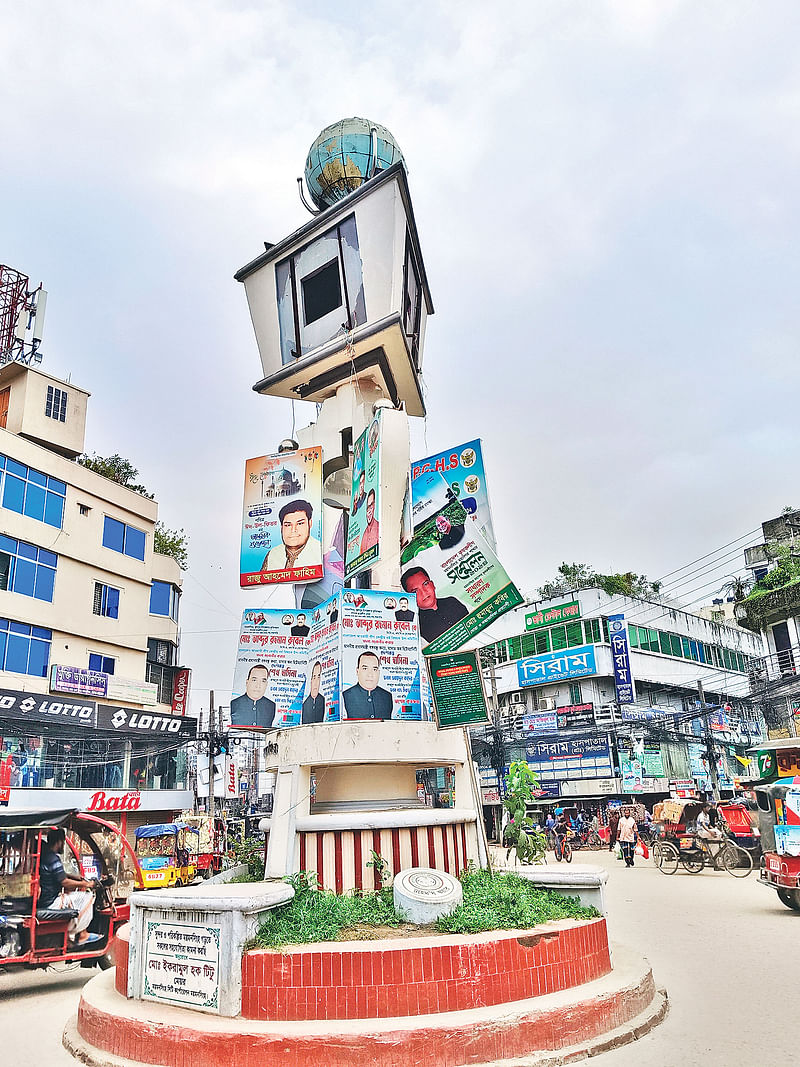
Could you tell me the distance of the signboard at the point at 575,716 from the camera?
3666 centimetres

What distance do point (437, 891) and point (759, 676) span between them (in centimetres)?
4010

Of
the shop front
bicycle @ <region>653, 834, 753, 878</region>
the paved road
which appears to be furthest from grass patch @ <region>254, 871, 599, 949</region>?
the shop front

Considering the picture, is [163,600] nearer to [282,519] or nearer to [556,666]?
[556,666]

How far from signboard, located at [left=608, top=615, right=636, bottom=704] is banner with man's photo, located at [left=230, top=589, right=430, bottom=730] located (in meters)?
29.7

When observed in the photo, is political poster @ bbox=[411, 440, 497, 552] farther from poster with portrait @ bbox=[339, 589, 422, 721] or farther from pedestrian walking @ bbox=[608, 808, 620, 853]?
pedestrian walking @ bbox=[608, 808, 620, 853]

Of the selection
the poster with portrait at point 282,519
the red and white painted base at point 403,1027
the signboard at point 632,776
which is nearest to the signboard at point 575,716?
the signboard at point 632,776

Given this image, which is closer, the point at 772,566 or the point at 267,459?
the point at 267,459

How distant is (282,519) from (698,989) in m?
7.22

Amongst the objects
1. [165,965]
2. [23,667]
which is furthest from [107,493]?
[165,965]

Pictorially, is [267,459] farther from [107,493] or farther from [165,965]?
[107,493]

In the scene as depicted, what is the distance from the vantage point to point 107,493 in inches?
1185

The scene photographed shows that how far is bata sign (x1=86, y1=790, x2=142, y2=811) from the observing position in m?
26.3

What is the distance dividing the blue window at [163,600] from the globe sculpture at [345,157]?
900 inches

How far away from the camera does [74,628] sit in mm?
27344
